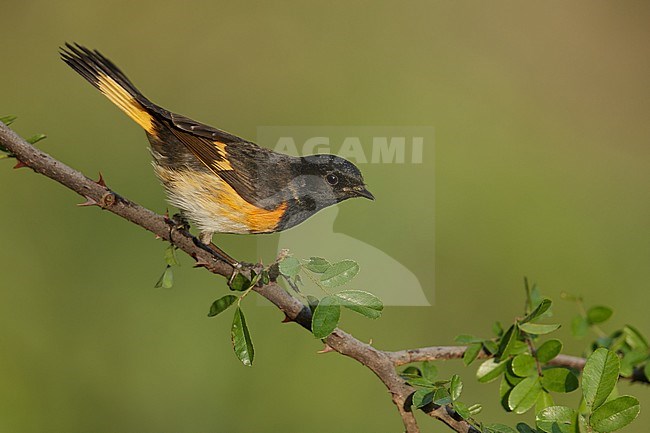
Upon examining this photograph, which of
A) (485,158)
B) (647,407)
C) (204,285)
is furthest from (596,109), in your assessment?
(204,285)

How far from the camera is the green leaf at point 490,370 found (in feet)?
6.42

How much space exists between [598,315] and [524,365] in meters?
0.60

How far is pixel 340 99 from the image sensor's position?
224 inches

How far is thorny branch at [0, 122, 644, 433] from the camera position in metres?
1.62

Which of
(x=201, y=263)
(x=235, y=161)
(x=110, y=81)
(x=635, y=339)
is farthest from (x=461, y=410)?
(x=110, y=81)

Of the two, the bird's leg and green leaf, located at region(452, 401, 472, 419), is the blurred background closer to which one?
the bird's leg

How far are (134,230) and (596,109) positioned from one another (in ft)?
15.5

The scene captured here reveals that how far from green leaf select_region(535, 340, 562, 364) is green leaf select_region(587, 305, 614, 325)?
537mm

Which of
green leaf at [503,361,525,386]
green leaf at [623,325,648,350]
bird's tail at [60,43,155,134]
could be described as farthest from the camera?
green leaf at [623,325,648,350]

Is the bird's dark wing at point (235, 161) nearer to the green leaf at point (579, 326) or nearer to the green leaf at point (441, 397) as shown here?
the green leaf at point (441, 397)

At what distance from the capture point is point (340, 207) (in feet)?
11.8

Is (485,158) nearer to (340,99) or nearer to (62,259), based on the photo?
(340,99)

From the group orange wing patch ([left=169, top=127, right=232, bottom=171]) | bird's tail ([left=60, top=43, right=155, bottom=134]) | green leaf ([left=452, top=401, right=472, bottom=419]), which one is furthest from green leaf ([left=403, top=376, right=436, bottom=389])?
bird's tail ([left=60, top=43, right=155, bottom=134])

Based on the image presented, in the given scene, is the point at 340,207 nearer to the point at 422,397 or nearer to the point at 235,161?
the point at 235,161
